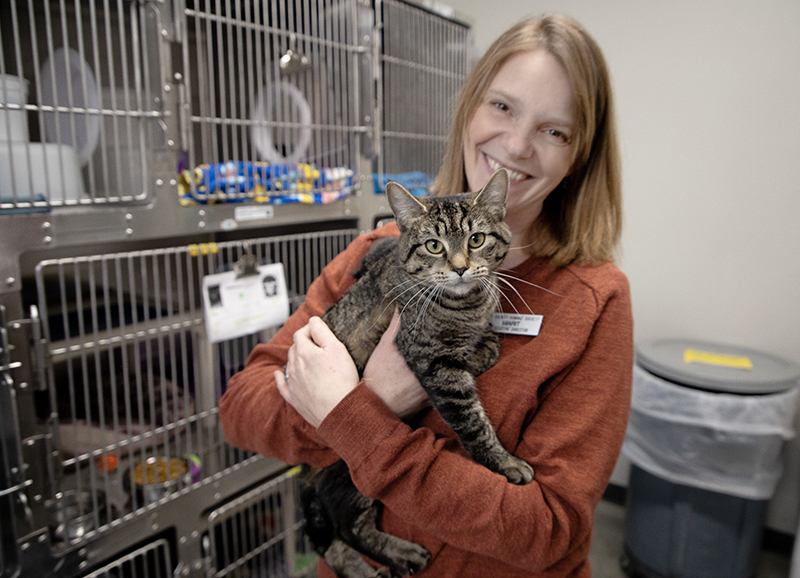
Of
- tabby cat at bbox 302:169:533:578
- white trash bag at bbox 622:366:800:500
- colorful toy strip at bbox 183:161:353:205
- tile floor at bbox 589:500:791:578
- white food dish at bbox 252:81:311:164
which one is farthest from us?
tile floor at bbox 589:500:791:578

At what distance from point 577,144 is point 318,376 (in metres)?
0.64

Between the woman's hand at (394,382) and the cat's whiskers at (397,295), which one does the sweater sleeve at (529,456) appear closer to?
the woman's hand at (394,382)

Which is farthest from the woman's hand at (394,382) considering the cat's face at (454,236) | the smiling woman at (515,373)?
the cat's face at (454,236)

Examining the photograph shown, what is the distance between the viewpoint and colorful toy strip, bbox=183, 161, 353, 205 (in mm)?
1227

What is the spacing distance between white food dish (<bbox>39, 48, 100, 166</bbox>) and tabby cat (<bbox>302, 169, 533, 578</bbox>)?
71 centimetres

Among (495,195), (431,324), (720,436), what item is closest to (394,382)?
(431,324)

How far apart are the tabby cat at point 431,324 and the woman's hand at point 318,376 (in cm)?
9

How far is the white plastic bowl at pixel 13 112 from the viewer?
912 mm

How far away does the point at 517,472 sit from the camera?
2.51ft

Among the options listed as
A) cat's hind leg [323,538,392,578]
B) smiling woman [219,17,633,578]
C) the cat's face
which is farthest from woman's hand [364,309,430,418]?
cat's hind leg [323,538,392,578]

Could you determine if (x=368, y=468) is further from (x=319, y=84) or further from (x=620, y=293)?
(x=319, y=84)

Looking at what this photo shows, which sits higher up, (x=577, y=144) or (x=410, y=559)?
(x=577, y=144)

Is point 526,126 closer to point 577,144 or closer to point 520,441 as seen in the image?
point 577,144

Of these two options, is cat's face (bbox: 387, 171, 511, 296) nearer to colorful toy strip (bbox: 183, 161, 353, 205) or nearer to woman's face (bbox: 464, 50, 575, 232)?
woman's face (bbox: 464, 50, 575, 232)
